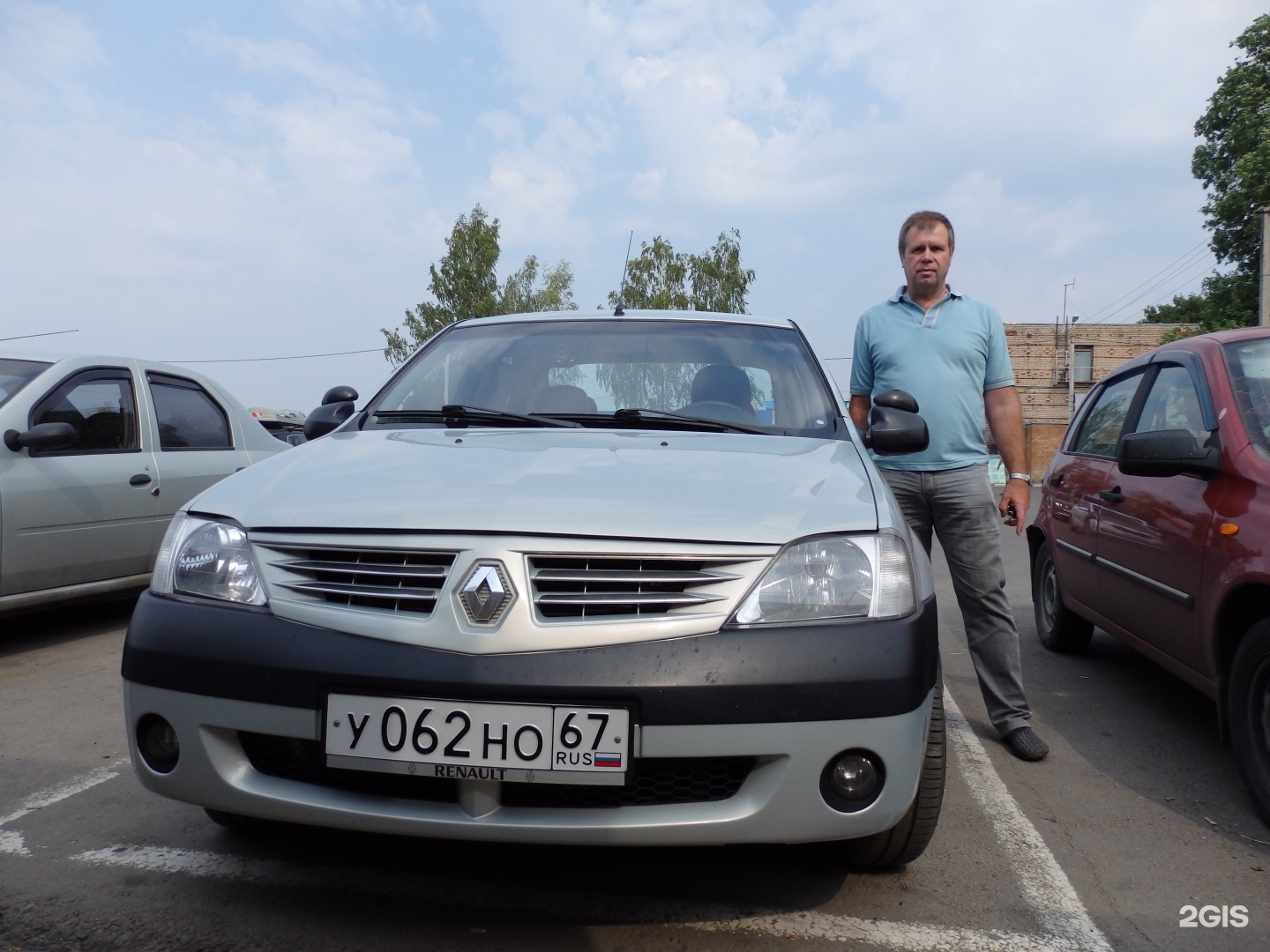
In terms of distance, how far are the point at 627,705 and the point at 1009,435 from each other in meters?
2.53

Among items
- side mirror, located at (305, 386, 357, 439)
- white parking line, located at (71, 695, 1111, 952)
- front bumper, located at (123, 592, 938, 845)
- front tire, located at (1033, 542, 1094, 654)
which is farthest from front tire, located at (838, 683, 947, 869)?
front tire, located at (1033, 542, 1094, 654)

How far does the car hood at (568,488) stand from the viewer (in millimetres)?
2244

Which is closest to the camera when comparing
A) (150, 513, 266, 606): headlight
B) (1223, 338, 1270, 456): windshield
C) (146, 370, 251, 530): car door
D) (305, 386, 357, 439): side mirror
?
(150, 513, 266, 606): headlight

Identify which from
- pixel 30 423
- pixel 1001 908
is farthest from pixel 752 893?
pixel 30 423

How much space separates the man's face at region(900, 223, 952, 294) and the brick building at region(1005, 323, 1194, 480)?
43.7 metres

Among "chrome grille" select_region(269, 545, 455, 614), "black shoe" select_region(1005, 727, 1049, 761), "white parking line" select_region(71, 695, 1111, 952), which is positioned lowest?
"black shoe" select_region(1005, 727, 1049, 761)

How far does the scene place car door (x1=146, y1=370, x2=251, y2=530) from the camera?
6156 mm

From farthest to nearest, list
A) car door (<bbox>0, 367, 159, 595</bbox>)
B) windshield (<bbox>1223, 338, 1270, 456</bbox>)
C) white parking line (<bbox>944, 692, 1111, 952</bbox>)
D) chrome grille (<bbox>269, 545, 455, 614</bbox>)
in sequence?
car door (<bbox>0, 367, 159, 595</bbox>), windshield (<bbox>1223, 338, 1270, 456</bbox>), white parking line (<bbox>944, 692, 1111, 952</bbox>), chrome grille (<bbox>269, 545, 455, 614</bbox>)

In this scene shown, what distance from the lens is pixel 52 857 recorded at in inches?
107

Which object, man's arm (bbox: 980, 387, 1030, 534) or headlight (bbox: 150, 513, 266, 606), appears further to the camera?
man's arm (bbox: 980, 387, 1030, 534)

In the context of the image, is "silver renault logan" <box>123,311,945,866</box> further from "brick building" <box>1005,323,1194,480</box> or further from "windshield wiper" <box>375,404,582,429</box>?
"brick building" <box>1005,323,1194,480</box>

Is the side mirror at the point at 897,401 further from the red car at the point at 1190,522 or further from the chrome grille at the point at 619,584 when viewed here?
the chrome grille at the point at 619,584

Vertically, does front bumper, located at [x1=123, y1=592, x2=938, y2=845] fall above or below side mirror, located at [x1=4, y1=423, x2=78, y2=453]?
below

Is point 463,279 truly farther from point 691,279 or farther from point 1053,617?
point 1053,617
